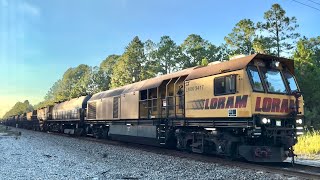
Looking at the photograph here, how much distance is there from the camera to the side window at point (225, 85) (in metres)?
11.7

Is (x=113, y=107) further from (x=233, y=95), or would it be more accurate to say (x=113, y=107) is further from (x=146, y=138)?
(x=233, y=95)

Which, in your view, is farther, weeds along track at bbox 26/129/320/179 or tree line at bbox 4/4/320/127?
tree line at bbox 4/4/320/127

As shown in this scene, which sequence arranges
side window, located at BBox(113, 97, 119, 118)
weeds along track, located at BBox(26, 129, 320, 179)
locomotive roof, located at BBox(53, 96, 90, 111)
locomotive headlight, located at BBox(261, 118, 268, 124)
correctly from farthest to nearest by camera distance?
locomotive roof, located at BBox(53, 96, 90, 111) → side window, located at BBox(113, 97, 119, 118) → locomotive headlight, located at BBox(261, 118, 268, 124) → weeds along track, located at BBox(26, 129, 320, 179)

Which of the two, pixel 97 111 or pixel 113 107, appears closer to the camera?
pixel 113 107

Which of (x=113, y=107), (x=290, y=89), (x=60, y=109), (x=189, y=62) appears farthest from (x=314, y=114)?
(x=189, y=62)

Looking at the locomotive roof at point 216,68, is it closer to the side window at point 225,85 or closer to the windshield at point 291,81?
the side window at point 225,85

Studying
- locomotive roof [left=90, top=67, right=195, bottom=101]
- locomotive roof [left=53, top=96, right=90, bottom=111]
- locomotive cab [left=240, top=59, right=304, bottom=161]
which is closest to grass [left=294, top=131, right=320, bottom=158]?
locomotive cab [left=240, top=59, right=304, bottom=161]

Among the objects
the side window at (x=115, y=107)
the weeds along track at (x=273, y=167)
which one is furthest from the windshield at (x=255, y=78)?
the side window at (x=115, y=107)

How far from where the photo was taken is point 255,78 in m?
11.5

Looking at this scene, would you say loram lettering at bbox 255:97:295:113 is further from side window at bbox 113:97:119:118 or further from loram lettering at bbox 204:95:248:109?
side window at bbox 113:97:119:118

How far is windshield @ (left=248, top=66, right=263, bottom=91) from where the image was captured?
11.3 m

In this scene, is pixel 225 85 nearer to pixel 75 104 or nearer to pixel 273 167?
pixel 273 167

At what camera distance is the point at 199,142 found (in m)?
13.5

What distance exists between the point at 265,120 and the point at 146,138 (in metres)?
7.56
